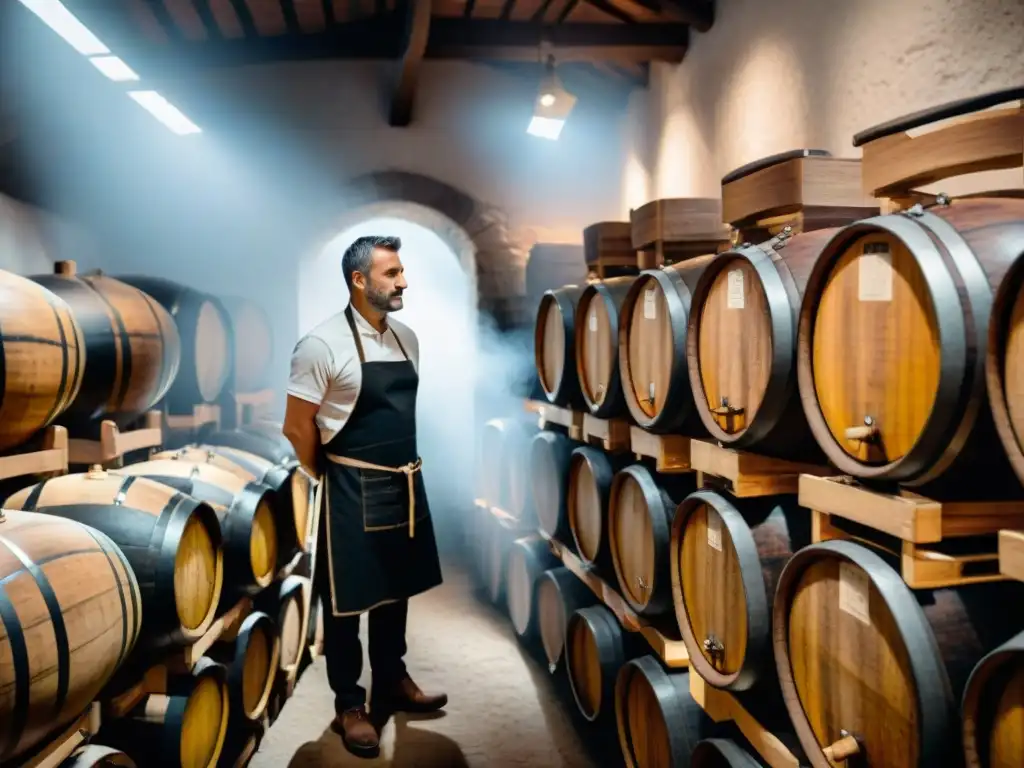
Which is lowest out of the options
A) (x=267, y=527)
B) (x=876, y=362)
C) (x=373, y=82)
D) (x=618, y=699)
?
(x=618, y=699)

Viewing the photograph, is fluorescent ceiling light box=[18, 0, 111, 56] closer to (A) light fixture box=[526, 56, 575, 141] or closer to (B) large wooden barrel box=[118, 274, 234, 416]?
(B) large wooden barrel box=[118, 274, 234, 416]

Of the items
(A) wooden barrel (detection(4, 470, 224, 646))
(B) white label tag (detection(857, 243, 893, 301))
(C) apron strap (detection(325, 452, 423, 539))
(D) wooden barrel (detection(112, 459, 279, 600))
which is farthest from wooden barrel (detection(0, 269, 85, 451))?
(B) white label tag (detection(857, 243, 893, 301))

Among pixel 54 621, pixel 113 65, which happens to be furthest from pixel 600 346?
pixel 113 65

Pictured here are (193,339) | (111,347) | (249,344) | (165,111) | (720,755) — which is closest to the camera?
(720,755)

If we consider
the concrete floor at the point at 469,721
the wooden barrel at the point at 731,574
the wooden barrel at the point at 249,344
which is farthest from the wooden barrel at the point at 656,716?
the wooden barrel at the point at 249,344

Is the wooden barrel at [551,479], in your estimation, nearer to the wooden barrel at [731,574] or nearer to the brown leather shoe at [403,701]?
the brown leather shoe at [403,701]

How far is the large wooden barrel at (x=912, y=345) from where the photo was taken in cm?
140

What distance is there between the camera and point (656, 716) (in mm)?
2795

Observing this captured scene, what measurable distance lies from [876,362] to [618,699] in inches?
75.9

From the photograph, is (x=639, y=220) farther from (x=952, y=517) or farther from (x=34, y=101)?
(x=34, y=101)

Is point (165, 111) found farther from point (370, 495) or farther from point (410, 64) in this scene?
point (370, 495)

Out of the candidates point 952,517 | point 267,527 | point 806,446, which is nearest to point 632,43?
point 267,527

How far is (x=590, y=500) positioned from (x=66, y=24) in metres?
3.08

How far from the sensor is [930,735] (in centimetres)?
142
